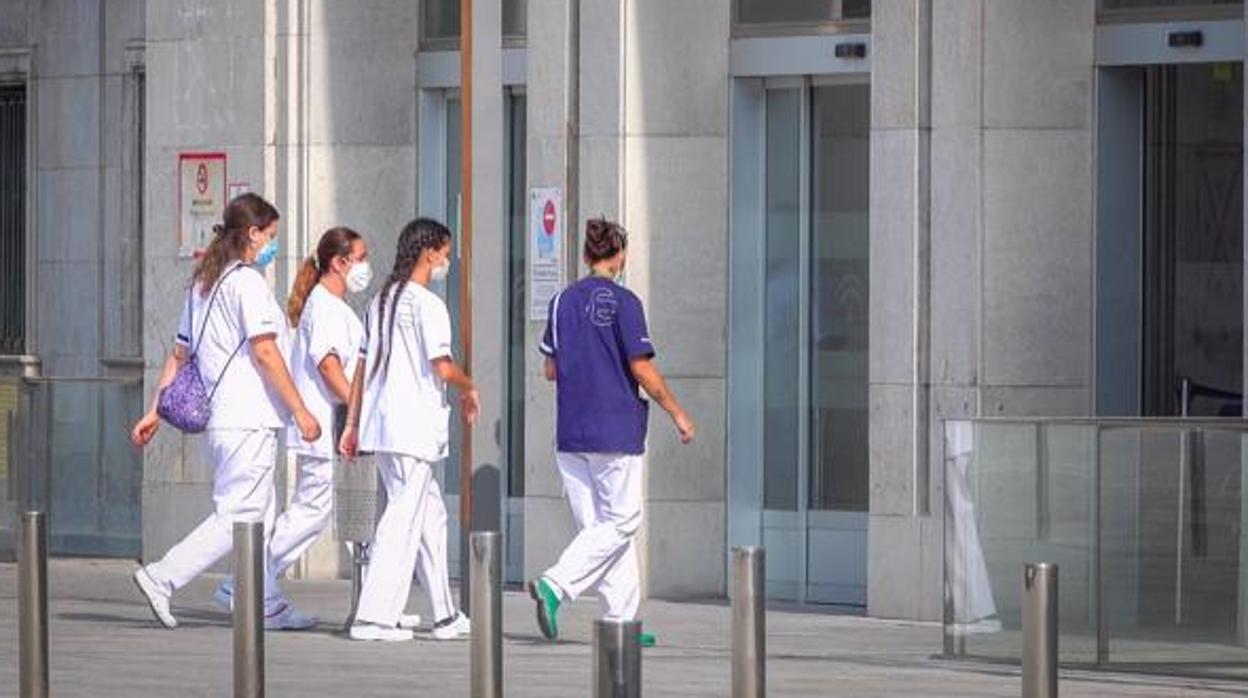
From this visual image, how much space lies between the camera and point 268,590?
663 inches

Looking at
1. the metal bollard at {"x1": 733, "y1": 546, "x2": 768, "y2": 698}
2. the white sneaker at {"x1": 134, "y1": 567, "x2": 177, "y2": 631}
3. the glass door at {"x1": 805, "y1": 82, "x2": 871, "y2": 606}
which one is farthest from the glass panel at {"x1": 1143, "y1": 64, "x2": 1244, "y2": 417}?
the metal bollard at {"x1": 733, "y1": 546, "x2": 768, "y2": 698}

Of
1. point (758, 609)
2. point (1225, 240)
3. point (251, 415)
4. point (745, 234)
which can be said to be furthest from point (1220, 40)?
point (758, 609)

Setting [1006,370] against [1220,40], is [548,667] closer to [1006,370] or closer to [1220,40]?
[1006,370]

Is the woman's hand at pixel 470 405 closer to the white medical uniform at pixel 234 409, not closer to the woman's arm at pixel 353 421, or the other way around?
the woman's arm at pixel 353 421

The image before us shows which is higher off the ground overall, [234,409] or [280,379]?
[280,379]

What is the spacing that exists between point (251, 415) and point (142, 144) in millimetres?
8578

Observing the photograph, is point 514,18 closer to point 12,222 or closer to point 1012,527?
point 12,222

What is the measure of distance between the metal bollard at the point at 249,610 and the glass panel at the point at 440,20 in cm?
1069

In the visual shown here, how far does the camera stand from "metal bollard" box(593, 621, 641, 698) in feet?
28.3

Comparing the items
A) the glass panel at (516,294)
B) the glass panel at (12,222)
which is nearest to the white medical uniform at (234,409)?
the glass panel at (516,294)

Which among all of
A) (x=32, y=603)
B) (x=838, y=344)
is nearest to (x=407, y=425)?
(x=838, y=344)

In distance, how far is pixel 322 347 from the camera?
17.0 meters

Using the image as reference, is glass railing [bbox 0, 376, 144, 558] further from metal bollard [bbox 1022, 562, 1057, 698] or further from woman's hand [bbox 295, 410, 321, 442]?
metal bollard [bbox 1022, 562, 1057, 698]

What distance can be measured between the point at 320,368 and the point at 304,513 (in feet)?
2.32
